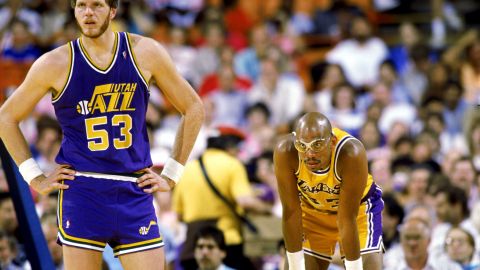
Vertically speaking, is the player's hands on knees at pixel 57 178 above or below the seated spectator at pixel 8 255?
above

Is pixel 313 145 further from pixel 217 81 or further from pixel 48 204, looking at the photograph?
pixel 217 81

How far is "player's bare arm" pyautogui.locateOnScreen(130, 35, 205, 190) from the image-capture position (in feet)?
19.9

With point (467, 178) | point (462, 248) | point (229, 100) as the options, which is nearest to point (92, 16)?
point (462, 248)

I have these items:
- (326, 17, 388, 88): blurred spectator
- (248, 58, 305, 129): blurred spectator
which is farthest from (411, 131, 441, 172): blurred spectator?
(326, 17, 388, 88): blurred spectator

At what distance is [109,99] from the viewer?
5.95 meters

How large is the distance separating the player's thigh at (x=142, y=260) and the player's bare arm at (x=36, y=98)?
0.55m

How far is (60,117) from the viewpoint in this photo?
6.00 m

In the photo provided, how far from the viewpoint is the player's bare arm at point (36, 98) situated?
591 cm

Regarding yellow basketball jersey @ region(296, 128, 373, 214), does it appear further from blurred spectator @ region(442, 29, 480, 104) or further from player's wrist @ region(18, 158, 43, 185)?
blurred spectator @ region(442, 29, 480, 104)

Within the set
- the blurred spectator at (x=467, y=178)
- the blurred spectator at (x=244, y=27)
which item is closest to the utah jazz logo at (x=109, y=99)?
the blurred spectator at (x=467, y=178)

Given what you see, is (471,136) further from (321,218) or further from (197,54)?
(321,218)

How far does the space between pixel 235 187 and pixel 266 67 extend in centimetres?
493

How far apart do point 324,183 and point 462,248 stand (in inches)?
127

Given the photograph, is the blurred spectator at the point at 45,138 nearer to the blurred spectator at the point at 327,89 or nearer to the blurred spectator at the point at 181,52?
the blurred spectator at the point at 181,52
